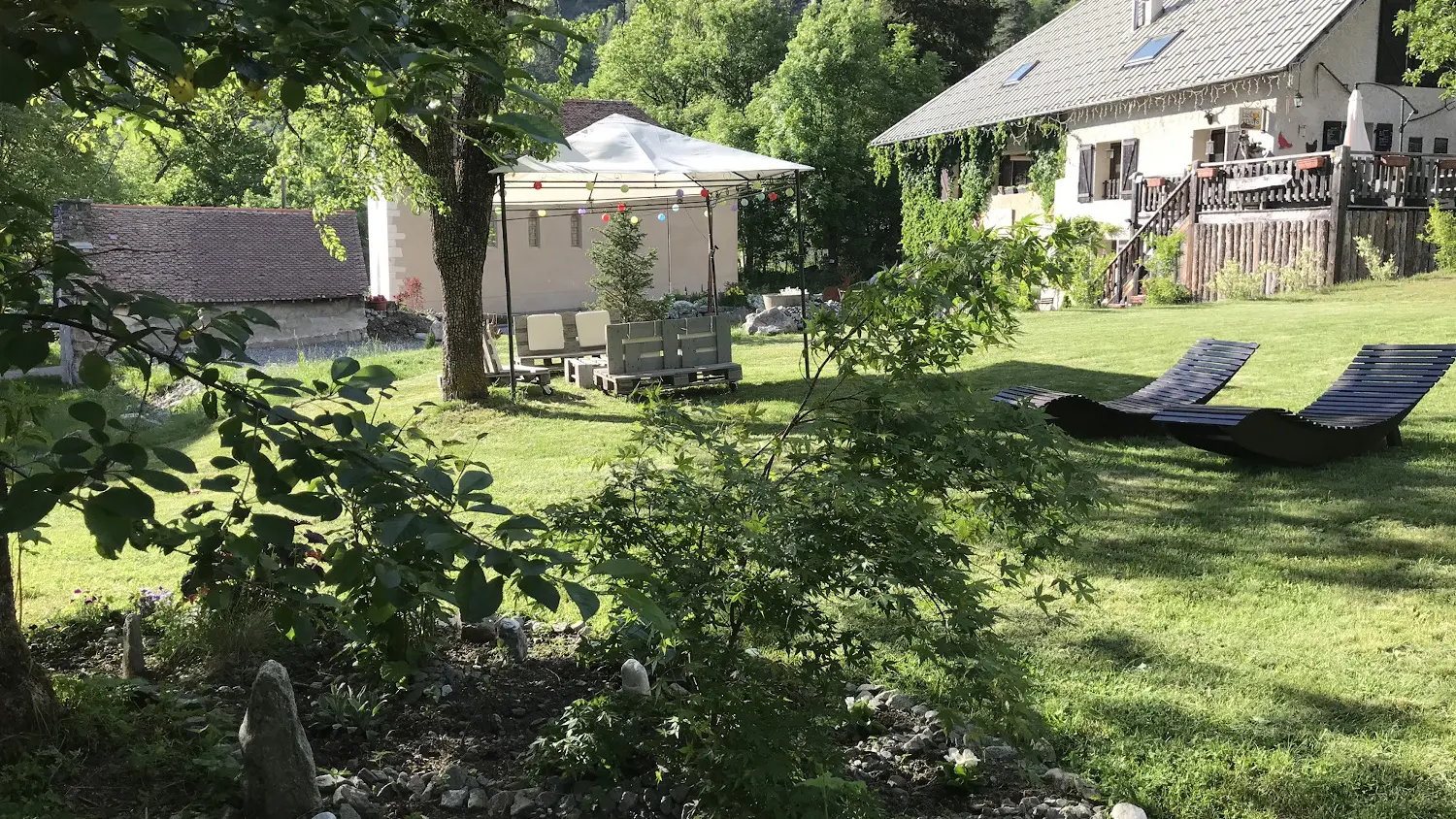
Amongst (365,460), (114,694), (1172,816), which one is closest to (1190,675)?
(1172,816)

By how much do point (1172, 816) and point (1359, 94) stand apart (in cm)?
2197

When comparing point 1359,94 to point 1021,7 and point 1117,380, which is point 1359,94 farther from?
point 1021,7

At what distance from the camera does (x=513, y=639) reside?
4.75m

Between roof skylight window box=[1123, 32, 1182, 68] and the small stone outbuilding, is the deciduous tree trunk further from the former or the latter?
roof skylight window box=[1123, 32, 1182, 68]

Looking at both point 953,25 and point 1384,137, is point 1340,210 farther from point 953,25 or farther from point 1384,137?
point 953,25

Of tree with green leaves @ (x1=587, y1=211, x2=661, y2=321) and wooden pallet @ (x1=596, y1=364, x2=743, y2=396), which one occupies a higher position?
tree with green leaves @ (x1=587, y1=211, x2=661, y2=321)

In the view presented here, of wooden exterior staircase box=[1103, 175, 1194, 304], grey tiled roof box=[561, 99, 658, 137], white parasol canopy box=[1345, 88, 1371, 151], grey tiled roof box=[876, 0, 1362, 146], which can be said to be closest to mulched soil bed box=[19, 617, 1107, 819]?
wooden exterior staircase box=[1103, 175, 1194, 304]

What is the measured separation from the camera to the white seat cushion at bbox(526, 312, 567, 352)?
1446cm

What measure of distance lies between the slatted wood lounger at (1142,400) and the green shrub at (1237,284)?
28.9 feet

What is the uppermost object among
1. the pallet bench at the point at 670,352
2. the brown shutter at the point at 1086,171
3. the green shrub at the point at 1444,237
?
the brown shutter at the point at 1086,171

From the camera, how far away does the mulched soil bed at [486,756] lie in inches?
136

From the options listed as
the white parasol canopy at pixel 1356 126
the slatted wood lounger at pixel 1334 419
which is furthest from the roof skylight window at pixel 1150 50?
the slatted wood lounger at pixel 1334 419

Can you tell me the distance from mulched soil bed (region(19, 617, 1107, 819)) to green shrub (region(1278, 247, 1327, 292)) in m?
15.2

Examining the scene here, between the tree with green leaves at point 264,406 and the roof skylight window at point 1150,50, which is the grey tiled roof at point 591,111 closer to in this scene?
the roof skylight window at point 1150,50
